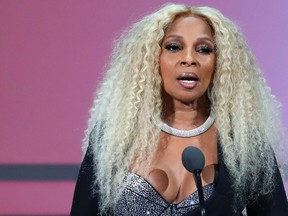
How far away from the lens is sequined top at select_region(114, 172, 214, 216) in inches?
60.2

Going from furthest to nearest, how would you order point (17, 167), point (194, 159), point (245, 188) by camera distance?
point (17, 167)
point (245, 188)
point (194, 159)

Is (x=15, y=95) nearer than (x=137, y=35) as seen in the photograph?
No

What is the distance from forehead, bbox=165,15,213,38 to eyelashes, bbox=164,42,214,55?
25mm

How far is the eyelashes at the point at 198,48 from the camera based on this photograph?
1602mm

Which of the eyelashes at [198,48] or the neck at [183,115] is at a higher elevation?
the eyelashes at [198,48]

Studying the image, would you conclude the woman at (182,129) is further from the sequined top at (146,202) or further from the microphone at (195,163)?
the microphone at (195,163)

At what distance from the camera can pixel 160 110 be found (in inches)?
64.7

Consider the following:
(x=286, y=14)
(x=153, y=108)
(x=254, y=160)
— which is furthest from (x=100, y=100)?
(x=286, y=14)

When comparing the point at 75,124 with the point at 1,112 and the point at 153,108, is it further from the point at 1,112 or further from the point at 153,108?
the point at 153,108

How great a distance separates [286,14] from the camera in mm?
2152

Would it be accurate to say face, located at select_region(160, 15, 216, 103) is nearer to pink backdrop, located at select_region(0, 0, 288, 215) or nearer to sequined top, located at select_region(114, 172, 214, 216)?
sequined top, located at select_region(114, 172, 214, 216)

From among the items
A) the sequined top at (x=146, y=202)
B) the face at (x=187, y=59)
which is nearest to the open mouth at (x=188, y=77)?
the face at (x=187, y=59)

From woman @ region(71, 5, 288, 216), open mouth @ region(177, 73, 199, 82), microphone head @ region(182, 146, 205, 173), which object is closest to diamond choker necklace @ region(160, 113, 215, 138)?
woman @ region(71, 5, 288, 216)

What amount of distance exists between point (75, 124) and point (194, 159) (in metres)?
0.88
